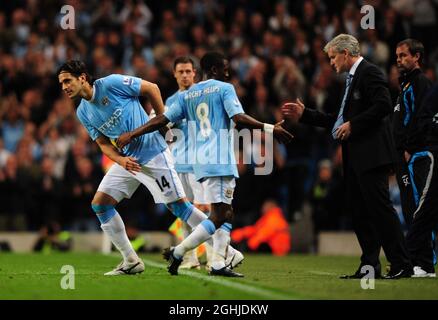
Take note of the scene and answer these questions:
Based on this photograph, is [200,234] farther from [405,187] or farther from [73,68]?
[405,187]

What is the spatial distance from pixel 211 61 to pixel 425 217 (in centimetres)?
276

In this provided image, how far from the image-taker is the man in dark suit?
30.0ft

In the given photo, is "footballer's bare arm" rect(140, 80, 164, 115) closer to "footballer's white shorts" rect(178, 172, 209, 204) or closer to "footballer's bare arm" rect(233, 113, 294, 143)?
"footballer's bare arm" rect(233, 113, 294, 143)

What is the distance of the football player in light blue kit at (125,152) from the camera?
984 cm

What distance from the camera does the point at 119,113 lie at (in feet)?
32.3

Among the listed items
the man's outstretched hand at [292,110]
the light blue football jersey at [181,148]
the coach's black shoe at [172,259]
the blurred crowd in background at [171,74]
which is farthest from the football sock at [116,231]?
the blurred crowd in background at [171,74]

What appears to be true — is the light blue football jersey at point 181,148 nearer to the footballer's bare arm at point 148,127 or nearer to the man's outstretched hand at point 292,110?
the footballer's bare arm at point 148,127

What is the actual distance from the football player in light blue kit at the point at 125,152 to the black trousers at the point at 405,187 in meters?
2.31

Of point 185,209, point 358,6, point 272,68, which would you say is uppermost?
point 358,6
